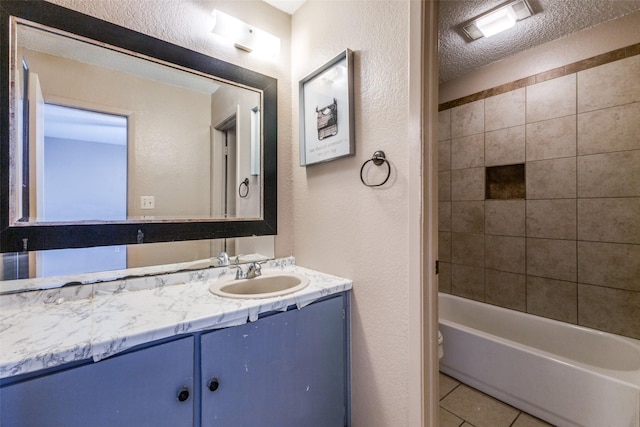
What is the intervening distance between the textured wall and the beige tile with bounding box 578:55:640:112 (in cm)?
161

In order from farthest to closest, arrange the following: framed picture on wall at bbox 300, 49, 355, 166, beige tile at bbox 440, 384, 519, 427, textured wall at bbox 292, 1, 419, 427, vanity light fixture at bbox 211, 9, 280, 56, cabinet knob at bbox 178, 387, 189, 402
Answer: beige tile at bbox 440, 384, 519, 427 < vanity light fixture at bbox 211, 9, 280, 56 < framed picture on wall at bbox 300, 49, 355, 166 < textured wall at bbox 292, 1, 419, 427 < cabinet knob at bbox 178, 387, 189, 402

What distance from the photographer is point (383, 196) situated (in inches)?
45.6

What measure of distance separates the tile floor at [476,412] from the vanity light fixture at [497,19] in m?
2.38

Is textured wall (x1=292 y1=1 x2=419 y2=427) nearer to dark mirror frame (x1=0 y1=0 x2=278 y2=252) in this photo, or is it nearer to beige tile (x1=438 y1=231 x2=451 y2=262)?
dark mirror frame (x1=0 y1=0 x2=278 y2=252)

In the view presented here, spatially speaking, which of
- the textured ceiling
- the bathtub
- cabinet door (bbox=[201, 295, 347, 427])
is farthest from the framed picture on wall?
the bathtub

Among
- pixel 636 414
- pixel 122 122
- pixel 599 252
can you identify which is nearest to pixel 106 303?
pixel 122 122

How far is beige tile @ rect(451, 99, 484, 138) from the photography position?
2330mm

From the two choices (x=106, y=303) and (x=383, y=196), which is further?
(x=383, y=196)

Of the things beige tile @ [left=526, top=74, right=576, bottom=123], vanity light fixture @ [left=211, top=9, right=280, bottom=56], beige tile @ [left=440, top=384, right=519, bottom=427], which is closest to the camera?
vanity light fixture @ [left=211, top=9, right=280, bottom=56]

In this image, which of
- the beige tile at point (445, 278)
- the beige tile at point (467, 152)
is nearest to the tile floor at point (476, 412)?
the beige tile at point (445, 278)

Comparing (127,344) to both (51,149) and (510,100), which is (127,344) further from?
(510,100)

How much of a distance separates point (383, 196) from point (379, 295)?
432mm

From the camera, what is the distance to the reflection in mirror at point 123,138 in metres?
1.02

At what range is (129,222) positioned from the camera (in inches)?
46.6
